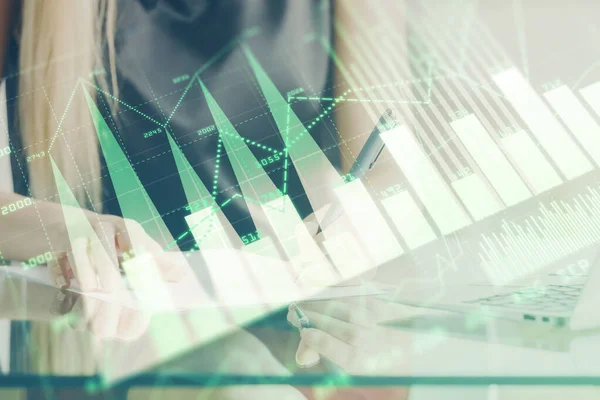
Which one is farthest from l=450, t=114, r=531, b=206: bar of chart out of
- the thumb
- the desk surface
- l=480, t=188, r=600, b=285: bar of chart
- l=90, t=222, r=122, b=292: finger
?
l=90, t=222, r=122, b=292: finger

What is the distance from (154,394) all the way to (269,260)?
16 centimetres

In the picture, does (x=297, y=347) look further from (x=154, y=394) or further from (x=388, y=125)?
(x=388, y=125)

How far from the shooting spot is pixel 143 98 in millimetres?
501

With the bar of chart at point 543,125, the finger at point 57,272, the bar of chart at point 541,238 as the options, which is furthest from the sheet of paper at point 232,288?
the bar of chart at point 543,125

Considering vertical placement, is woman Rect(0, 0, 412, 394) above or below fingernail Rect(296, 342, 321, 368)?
above

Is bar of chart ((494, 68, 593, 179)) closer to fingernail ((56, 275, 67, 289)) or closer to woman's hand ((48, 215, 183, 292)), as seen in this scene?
woman's hand ((48, 215, 183, 292))

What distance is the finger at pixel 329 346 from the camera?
0.41 metres

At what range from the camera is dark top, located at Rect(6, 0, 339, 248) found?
0.47m

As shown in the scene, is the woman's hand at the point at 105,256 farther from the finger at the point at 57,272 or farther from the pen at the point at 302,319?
the pen at the point at 302,319

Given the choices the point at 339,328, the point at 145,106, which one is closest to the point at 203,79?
the point at 145,106

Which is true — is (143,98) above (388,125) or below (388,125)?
above

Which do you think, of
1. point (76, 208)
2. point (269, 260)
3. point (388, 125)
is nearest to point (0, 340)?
point (76, 208)

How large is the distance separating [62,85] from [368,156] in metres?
0.35

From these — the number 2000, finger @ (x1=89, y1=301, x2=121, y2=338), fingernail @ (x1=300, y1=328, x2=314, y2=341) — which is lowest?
fingernail @ (x1=300, y1=328, x2=314, y2=341)
